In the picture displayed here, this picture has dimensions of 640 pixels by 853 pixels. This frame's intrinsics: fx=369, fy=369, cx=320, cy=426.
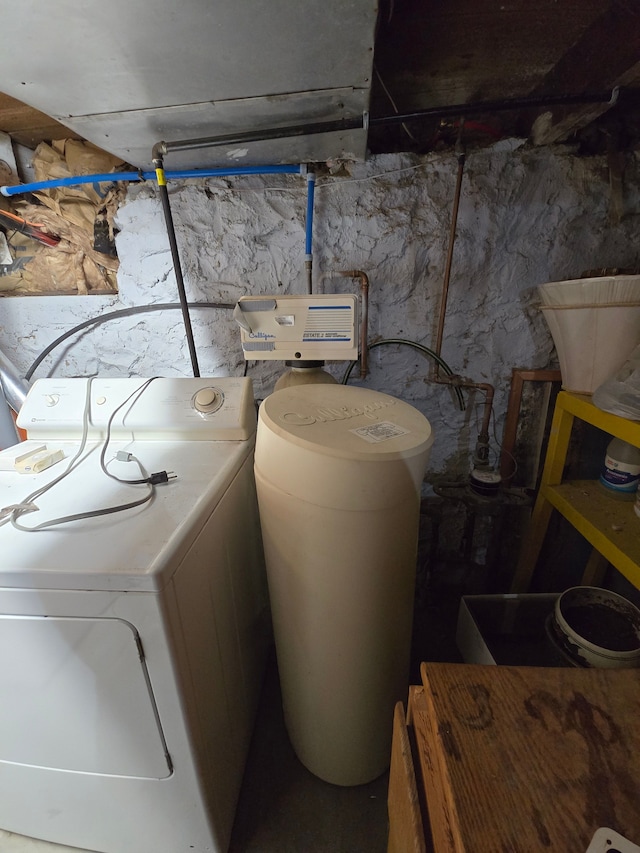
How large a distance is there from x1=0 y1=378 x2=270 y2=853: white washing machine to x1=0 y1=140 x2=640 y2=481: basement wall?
1.83 ft

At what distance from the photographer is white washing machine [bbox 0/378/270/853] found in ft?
1.98

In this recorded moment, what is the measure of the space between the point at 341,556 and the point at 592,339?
2.91 feet

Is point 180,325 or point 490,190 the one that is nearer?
point 490,190

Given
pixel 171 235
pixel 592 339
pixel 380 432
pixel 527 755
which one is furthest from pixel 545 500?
pixel 171 235

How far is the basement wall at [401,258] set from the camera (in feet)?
3.96

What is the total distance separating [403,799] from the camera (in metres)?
0.56

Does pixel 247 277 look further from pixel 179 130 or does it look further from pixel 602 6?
pixel 602 6

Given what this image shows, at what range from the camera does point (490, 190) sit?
121 cm

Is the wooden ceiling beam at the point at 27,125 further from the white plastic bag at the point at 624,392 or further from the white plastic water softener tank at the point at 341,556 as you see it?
the white plastic bag at the point at 624,392

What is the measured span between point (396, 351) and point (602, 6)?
0.92 metres

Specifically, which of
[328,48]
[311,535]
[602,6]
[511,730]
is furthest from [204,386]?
[602,6]

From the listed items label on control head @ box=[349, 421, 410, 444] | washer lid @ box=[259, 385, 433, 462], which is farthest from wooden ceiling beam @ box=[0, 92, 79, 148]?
label on control head @ box=[349, 421, 410, 444]

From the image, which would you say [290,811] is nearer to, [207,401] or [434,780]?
[434,780]

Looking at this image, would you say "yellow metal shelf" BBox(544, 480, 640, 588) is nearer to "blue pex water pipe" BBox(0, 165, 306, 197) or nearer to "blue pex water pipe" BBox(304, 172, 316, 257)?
"blue pex water pipe" BBox(304, 172, 316, 257)
